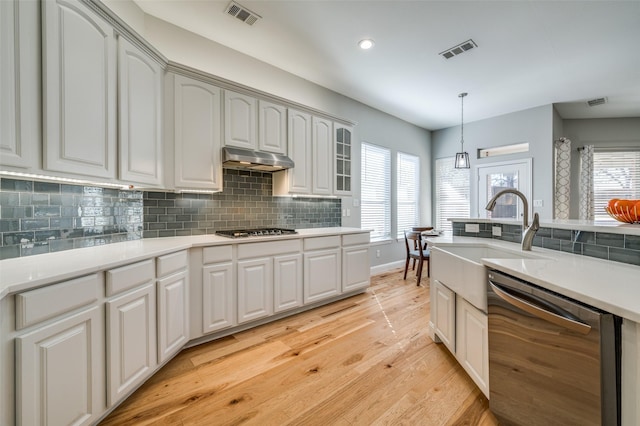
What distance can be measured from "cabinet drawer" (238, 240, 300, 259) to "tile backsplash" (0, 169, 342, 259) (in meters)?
0.60

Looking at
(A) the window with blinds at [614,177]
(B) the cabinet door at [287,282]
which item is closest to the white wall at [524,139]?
(A) the window with blinds at [614,177]

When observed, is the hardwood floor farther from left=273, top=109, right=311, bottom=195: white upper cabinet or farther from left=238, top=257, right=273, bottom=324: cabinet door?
left=273, top=109, right=311, bottom=195: white upper cabinet

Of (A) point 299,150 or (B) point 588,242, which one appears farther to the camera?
(A) point 299,150

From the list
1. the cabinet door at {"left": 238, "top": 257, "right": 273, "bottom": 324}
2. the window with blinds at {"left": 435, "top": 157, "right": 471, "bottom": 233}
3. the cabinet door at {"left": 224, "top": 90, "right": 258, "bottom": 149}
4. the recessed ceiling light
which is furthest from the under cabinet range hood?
the window with blinds at {"left": 435, "top": 157, "right": 471, "bottom": 233}

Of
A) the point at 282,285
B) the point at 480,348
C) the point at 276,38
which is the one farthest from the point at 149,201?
the point at 480,348

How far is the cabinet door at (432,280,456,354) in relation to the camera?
203 cm

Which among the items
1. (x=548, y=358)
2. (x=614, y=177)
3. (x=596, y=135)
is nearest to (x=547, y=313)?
(x=548, y=358)

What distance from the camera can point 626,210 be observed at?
1646 millimetres

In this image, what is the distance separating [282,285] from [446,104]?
420 cm

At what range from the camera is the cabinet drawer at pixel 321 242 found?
3.08m

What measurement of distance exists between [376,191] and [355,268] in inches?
72.2

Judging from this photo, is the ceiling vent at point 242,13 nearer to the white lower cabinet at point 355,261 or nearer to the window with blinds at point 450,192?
the white lower cabinet at point 355,261

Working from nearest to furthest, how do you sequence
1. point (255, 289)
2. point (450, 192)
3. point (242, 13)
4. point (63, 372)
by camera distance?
point (63, 372) → point (242, 13) → point (255, 289) → point (450, 192)

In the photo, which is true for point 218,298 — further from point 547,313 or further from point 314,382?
point 547,313
